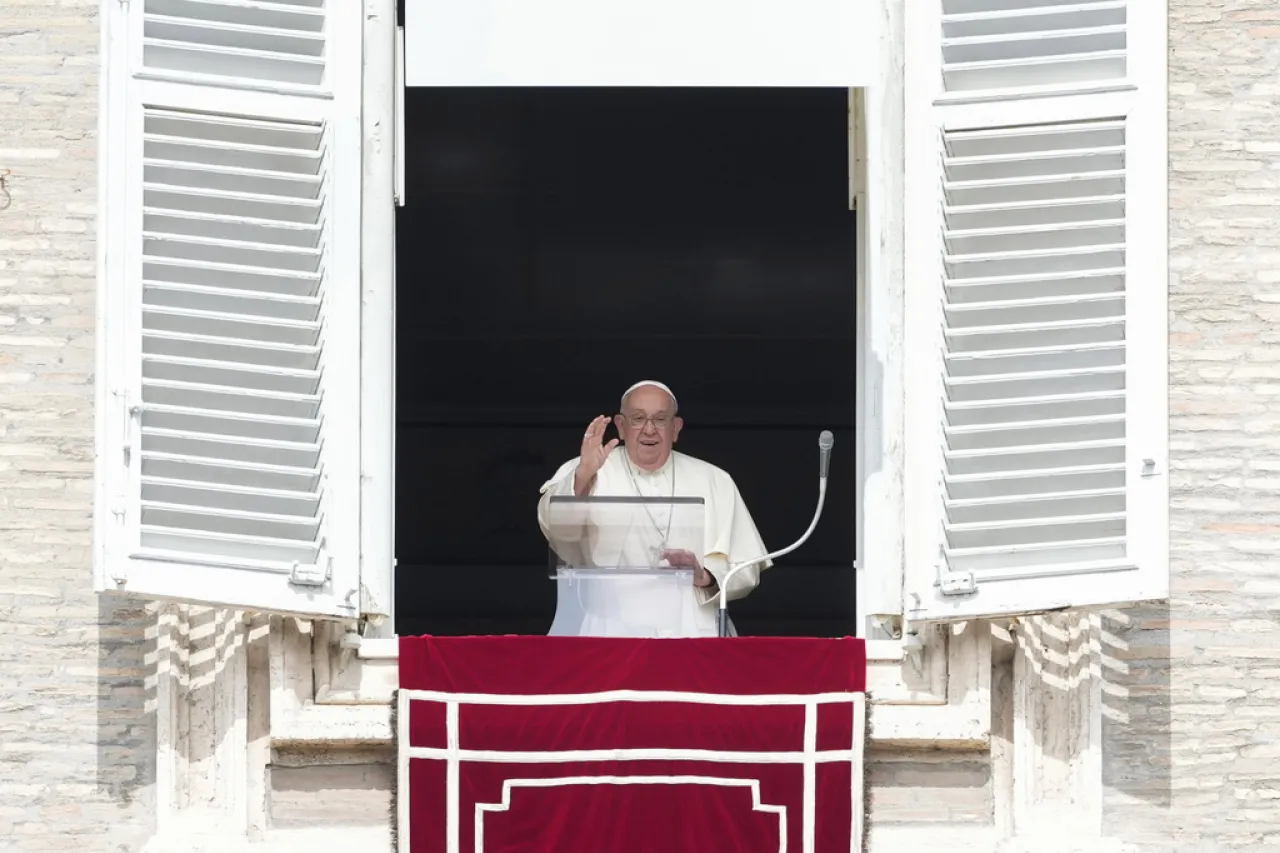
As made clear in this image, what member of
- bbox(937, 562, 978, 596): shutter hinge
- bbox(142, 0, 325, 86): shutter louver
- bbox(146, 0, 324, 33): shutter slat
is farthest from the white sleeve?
bbox(146, 0, 324, 33): shutter slat

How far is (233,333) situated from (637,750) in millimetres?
1436

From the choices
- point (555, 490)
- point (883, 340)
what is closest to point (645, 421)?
point (555, 490)

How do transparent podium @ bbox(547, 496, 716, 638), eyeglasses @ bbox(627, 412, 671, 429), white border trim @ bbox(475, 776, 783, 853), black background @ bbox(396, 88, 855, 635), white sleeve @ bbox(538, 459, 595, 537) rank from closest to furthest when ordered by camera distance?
white border trim @ bbox(475, 776, 783, 853)
transparent podium @ bbox(547, 496, 716, 638)
white sleeve @ bbox(538, 459, 595, 537)
eyeglasses @ bbox(627, 412, 671, 429)
black background @ bbox(396, 88, 855, 635)

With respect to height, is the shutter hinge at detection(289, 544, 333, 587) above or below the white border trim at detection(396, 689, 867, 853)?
above

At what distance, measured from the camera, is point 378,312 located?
21.4 ft

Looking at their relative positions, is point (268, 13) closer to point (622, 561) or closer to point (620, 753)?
point (622, 561)

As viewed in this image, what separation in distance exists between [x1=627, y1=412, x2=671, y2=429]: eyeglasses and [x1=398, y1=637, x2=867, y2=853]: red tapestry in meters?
1.24

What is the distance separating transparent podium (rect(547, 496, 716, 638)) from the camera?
6.67 metres

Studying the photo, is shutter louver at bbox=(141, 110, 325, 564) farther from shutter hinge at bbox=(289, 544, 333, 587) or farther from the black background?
the black background

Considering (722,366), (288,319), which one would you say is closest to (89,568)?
(288,319)

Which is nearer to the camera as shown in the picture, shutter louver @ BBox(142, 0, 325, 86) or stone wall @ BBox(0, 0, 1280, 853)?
shutter louver @ BBox(142, 0, 325, 86)

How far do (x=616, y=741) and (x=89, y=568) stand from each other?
4.87 ft

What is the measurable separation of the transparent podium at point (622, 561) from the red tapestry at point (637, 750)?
28 centimetres

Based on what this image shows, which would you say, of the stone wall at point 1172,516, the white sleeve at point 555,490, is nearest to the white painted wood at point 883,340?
the stone wall at point 1172,516
